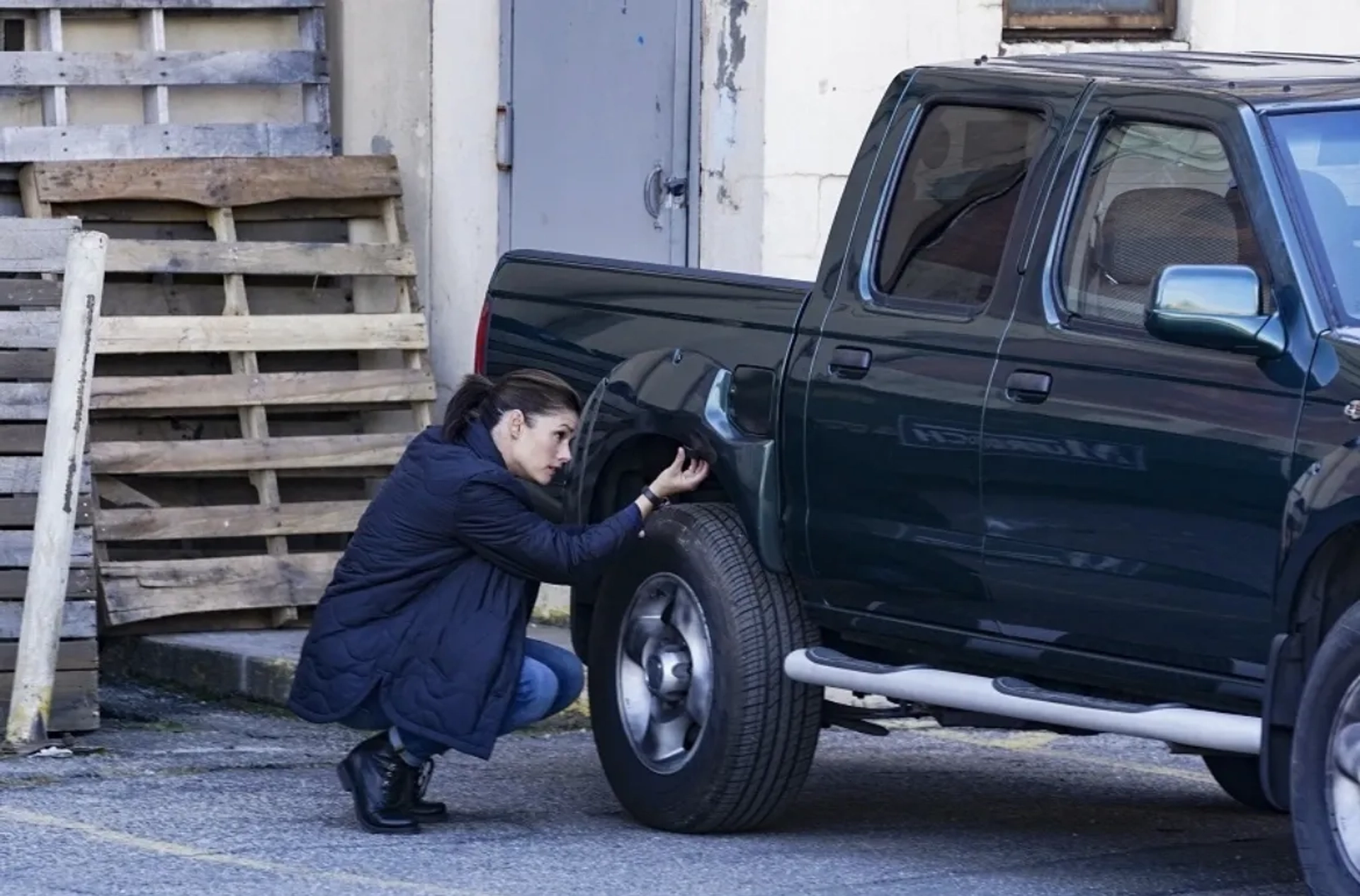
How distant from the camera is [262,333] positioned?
1052 cm

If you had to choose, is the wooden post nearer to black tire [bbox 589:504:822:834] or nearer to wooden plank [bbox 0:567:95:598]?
wooden plank [bbox 0:567:95:598]

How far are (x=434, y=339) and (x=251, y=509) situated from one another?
1205 millimetres

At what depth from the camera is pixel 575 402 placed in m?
6.99

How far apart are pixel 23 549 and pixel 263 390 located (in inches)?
77.4

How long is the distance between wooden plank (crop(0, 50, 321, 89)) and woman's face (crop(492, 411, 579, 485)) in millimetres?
4393

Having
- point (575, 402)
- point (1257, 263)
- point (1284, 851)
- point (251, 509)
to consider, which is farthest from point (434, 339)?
point (1257, 263)

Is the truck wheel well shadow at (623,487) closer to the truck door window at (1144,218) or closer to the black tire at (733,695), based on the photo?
the black tire at (733,695)

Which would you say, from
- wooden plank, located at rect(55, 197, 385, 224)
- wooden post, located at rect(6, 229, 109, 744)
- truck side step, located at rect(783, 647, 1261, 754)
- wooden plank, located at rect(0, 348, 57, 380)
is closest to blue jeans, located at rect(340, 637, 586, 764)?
truck side step, located at rect(783, 647, 1261, 754)

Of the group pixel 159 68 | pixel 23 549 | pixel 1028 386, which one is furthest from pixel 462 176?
pixel 1028 386

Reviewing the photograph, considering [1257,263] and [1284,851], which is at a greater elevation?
[1257,263]

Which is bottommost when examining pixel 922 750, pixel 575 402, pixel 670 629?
pixel 922 750

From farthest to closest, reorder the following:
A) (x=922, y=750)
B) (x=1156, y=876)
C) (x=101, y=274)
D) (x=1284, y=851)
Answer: (x=922, y=750), (x=101, y=274), (x=1284, y=851), (x=1156, y=876)

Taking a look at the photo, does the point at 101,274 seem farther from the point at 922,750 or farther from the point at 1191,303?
the point at 1191,303

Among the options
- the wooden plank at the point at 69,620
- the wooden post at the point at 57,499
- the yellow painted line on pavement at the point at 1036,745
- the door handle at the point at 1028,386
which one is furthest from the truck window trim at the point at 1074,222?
the wooden plank at the point at 69,620
